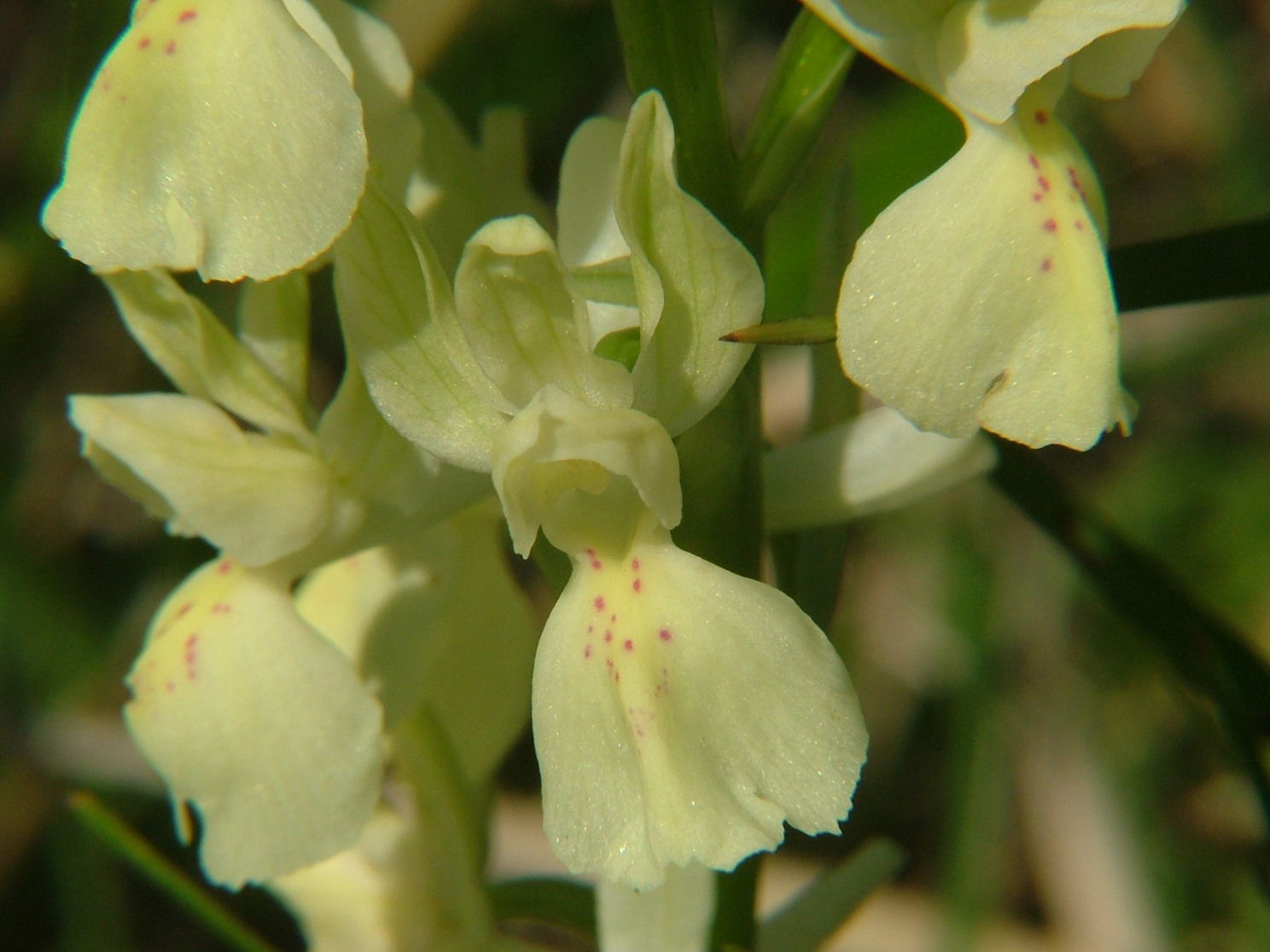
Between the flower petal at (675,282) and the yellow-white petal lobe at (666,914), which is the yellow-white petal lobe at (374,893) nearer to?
the yellow-white petal lobe at (666,914)

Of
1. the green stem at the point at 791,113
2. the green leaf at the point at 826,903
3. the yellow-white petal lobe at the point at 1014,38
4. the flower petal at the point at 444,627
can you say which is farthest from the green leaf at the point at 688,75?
the green leaf at the point at 826,903

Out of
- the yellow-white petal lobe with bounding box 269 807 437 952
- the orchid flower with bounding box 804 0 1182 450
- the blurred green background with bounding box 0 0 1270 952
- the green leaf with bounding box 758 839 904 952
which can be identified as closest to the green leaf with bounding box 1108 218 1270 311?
the orchid flower with bounding box 804 0 1182 450

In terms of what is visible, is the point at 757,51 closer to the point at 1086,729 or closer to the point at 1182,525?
the point at 1182,525

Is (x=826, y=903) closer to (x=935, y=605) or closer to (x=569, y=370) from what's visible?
(x=569, y=370)

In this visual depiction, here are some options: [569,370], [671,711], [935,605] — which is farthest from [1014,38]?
[935,605]

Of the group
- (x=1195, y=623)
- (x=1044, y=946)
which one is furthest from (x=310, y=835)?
(x=1044, y=946)

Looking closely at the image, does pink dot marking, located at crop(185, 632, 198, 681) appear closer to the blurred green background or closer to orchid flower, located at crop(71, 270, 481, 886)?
orchid flower, located at crop(71, 270, 481, 886)
